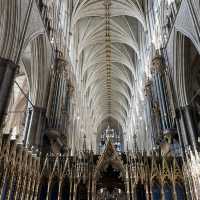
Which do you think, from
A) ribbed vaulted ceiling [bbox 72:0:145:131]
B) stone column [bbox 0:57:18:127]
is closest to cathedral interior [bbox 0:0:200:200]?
stone column [bbox 0:57:18:127]

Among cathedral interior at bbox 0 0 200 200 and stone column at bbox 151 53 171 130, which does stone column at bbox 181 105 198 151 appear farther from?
stone column at bbox 151 53 171 130

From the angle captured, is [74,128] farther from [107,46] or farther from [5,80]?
[5,80]

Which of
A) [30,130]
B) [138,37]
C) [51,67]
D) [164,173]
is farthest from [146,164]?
[138,37]

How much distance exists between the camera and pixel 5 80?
9977 mm

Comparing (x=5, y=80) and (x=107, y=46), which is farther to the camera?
(x=107, y=46)

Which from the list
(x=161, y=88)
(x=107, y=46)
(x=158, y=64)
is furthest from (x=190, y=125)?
(x=107, y=46)

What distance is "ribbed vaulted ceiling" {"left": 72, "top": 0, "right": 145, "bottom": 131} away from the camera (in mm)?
24203

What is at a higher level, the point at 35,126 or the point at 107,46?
the point at 107,46

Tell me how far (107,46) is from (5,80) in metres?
20.9

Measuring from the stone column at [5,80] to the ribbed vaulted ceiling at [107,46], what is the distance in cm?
1429

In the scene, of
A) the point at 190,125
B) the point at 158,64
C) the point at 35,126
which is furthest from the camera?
the point at 158,64

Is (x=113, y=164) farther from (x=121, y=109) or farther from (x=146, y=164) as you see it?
(x=121, y=109)

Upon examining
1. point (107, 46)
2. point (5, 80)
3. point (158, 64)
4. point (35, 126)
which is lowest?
point (5, 80)

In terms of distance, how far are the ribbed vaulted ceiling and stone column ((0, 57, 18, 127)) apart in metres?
14.3
